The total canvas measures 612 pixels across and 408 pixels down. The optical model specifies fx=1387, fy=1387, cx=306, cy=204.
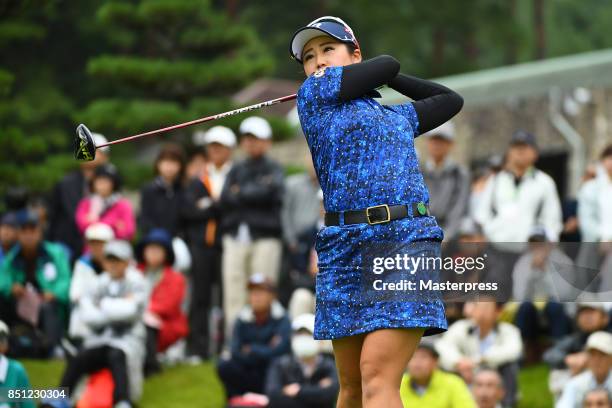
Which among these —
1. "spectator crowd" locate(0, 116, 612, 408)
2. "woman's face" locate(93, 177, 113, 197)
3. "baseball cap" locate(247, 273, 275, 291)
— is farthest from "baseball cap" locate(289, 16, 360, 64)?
"woman's face" locate(93, 177, 113, 197)

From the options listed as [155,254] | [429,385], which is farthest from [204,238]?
[429,385]

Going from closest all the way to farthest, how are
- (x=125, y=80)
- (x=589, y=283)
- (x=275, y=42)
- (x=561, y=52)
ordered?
1. (x=589, y=283)
2. (x=125, y=80)
3. (x=275, y=42)
4. (x=561, y=52)

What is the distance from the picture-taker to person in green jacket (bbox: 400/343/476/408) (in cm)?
939

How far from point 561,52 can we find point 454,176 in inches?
1026

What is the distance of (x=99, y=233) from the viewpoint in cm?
1180

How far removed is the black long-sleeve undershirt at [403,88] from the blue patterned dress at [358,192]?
6 cm

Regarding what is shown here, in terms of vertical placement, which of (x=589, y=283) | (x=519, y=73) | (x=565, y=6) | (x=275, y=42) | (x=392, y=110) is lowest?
(x=589, y=283)

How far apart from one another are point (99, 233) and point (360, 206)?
20.8ft

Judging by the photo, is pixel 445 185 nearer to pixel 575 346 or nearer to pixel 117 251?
pixel 575 346

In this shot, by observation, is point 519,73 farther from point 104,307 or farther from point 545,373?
point 104,307

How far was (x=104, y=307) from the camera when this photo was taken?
11023 millimetres

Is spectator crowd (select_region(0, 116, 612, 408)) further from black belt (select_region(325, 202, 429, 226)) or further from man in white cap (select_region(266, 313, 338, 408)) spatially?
black belt (select_region(325, 202, 429, 226))

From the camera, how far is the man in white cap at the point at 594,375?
31.5ft

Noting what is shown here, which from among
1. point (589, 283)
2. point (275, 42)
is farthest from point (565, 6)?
point (589, 283)
